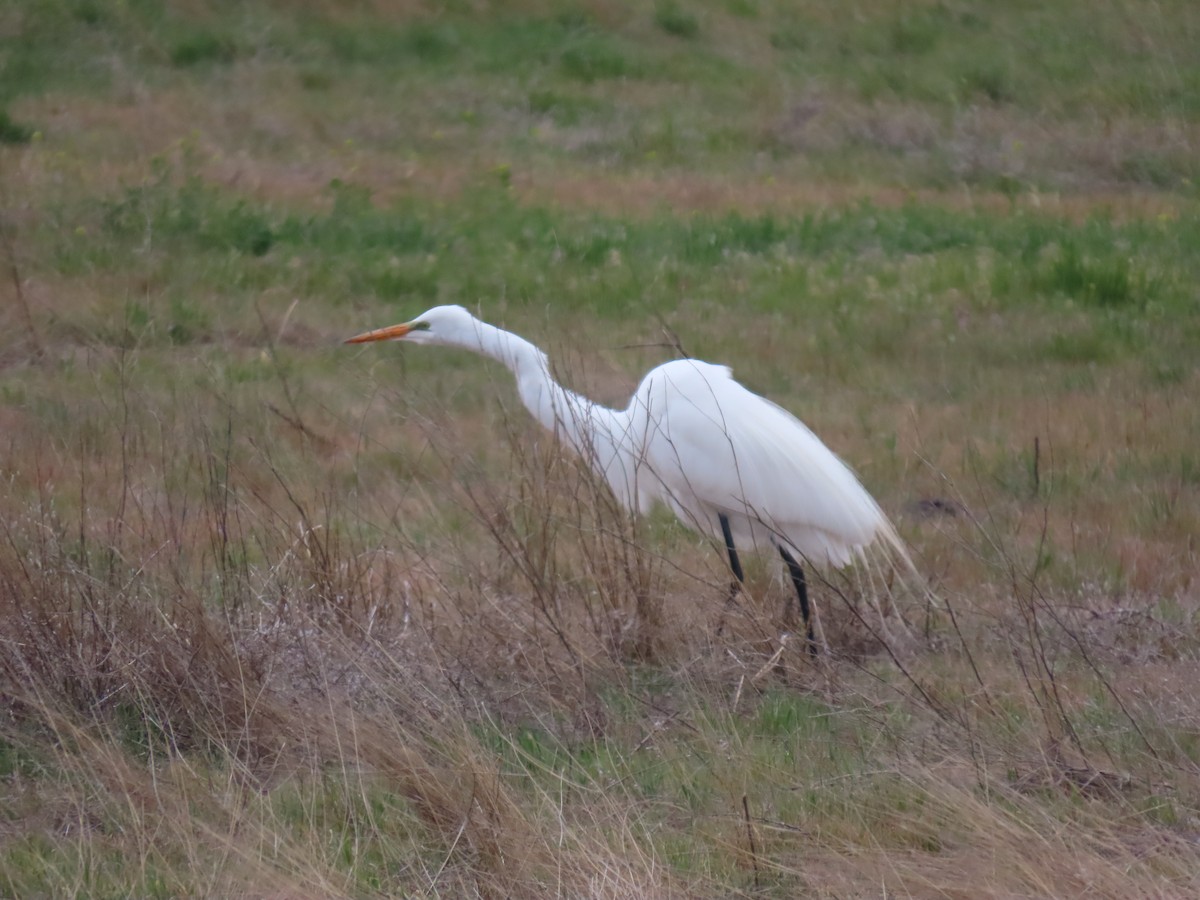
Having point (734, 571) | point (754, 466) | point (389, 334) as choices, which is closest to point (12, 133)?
point (389, 334)

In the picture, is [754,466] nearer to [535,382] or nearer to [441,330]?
[535,382]

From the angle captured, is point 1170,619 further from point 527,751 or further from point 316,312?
point 316,312

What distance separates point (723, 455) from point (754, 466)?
0.11m

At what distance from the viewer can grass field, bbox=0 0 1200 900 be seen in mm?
2771

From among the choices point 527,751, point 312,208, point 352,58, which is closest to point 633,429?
point 527,751

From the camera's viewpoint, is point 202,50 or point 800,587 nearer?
point 800,587

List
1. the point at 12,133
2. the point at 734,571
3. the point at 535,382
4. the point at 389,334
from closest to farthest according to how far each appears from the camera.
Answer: the point at 734,571 → the point at 535,382 → the point at 389,334 → the point at 12,133

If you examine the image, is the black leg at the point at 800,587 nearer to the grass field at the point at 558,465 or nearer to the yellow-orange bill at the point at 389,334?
the grass field at the point at 558,465

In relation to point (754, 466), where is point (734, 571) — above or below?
below

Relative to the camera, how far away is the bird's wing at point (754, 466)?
4.31 meters

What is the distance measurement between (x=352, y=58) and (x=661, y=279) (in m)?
6.61

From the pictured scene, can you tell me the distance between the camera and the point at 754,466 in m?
4.38

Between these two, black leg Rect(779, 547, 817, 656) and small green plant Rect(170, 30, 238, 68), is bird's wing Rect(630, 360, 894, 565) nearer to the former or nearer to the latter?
black leg Rect(779, 547, 817, 656)

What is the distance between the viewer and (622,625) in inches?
142
